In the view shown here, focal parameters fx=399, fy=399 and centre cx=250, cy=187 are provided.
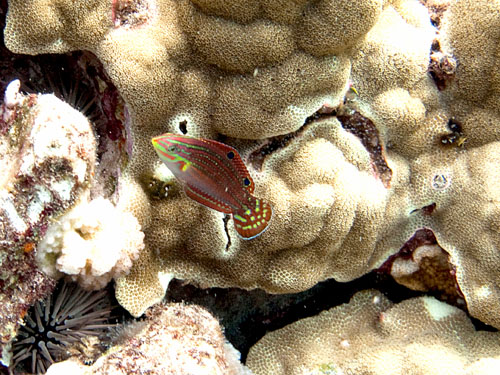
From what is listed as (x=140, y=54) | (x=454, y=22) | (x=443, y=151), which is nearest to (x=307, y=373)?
(x=443, y=151)

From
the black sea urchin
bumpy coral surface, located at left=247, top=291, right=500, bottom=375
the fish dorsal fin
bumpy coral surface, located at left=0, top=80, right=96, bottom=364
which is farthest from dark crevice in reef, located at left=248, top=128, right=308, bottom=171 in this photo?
bumpy coral surface, located at left=247, top=291, right=500, bottom=375

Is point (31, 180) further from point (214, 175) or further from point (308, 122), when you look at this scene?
point (308, 122)

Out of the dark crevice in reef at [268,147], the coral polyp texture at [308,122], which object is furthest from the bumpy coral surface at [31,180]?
the dark crevice in reef at [268,147]

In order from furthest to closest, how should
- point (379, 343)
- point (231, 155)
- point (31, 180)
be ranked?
point (379, 343) → point (231, 155) → point (31, 180)

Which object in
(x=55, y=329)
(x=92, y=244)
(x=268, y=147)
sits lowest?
(x=55, y=329)

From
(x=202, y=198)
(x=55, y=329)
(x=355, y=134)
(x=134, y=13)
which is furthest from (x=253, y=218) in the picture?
(x=134, y=13)

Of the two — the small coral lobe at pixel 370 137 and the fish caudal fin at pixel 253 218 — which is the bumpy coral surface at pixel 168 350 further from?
the small coral lobe at pixel 370 137

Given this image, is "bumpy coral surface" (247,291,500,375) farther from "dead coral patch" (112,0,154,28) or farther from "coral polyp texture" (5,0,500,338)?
"dead coral patch" (112,0,154,28)
